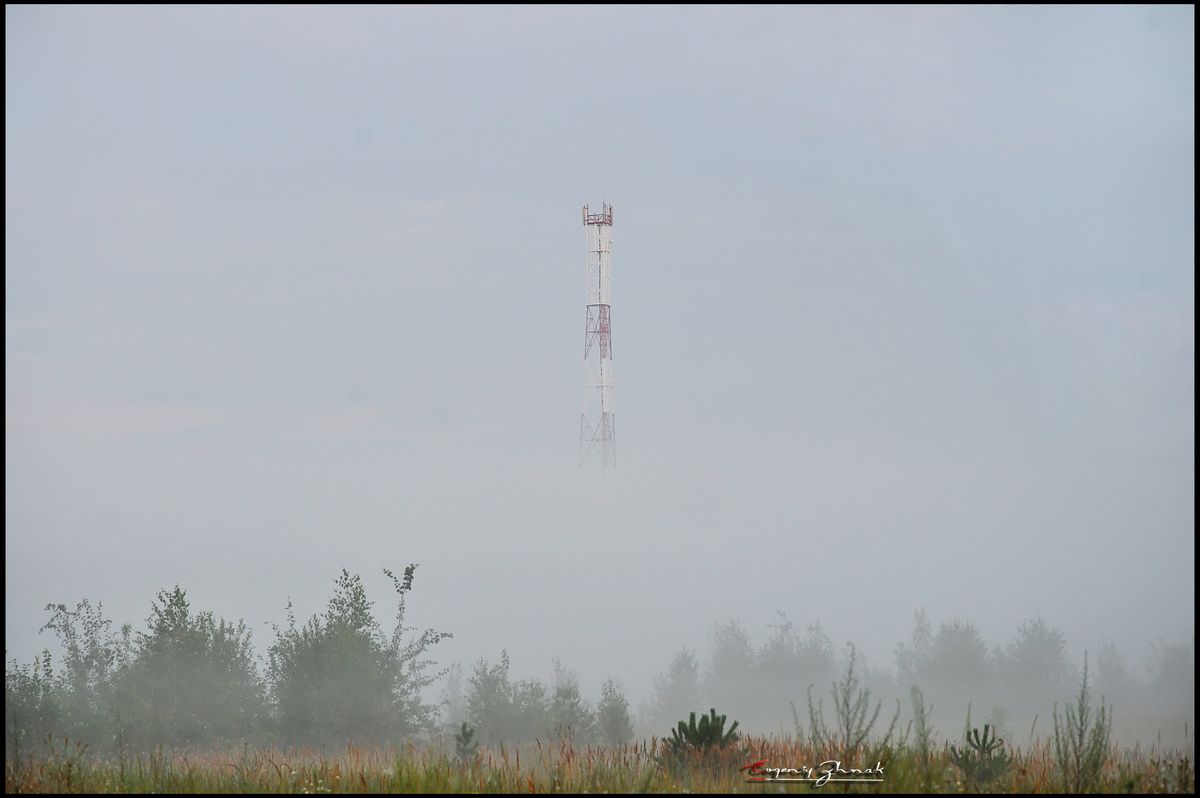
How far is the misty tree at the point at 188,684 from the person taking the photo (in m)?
34.7

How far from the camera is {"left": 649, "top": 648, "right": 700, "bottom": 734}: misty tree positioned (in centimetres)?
6681

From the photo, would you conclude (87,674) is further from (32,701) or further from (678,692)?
(678,692)

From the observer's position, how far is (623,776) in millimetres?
18953

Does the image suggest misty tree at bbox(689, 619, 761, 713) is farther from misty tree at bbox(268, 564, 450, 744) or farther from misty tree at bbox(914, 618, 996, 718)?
misty tree at bbox(268, 564, 450, 744)

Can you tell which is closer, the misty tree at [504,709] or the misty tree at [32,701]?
the misty tree at [32,701]

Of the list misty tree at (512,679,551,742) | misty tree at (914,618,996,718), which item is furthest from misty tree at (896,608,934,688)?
misty tree at (512,679,551,742)

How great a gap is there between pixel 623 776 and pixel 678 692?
5050cm

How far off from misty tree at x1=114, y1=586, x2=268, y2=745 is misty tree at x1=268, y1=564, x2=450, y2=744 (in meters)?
1.26

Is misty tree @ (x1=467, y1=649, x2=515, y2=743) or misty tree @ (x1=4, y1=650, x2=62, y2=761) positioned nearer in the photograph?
misty tree @ (x1=4, y1=650, x2=62, y2=761)

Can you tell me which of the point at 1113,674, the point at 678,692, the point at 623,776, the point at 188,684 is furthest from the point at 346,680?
the point at 1113,674

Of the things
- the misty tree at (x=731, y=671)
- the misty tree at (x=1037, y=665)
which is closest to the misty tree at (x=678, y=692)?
the misty tree at (x=731, y=671)

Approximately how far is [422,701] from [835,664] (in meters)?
42.6

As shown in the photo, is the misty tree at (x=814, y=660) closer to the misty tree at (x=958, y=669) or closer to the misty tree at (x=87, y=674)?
the misty tree at (x=958, y=669)

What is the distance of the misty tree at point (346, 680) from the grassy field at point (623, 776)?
13899mm
